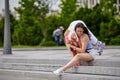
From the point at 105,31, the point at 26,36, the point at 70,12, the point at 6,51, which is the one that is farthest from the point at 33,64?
the point at 70,12

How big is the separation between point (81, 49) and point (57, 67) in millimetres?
1362

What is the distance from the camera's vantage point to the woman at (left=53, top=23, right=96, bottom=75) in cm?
1095

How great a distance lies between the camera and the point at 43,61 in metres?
13.5

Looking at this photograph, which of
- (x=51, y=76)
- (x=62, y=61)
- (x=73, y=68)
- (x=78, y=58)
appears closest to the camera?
(x=78, y=58)

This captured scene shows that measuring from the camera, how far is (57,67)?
12.1 m

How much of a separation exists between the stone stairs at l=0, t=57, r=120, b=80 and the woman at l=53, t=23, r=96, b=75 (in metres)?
0.23

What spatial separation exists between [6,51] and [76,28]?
29.9 ft

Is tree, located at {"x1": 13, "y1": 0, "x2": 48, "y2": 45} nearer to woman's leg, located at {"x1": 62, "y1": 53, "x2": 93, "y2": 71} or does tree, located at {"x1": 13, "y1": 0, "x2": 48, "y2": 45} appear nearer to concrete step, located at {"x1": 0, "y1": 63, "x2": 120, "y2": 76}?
concrete step, located at {"x1": 0, "y1": 63, "x2": 120, "y2": 76}

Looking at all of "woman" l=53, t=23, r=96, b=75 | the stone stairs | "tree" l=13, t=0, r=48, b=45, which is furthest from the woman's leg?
"tree" l=13, t=0, r=48, b=45

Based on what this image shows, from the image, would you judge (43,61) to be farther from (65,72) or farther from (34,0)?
(34,0)

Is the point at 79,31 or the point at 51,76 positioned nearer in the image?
the point at 79,31

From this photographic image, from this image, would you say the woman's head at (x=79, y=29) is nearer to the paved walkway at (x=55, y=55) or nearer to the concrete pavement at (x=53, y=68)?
the concrete pavement at (x=53, y=68)

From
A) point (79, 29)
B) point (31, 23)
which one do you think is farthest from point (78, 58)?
point (31, 23)

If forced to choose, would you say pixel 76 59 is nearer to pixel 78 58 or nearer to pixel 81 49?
pixel 78 58
